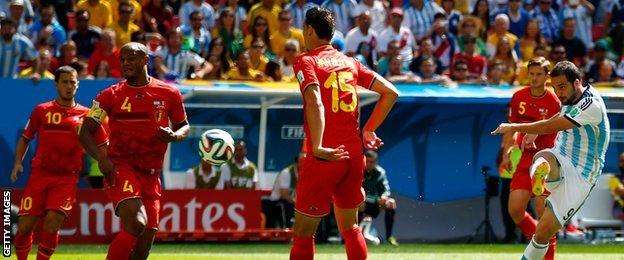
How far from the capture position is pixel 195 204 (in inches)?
732

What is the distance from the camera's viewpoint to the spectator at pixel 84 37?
66.6 feet

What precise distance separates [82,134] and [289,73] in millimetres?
9016

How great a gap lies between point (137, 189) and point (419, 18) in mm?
11788

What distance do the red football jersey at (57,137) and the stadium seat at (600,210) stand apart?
27.8ft

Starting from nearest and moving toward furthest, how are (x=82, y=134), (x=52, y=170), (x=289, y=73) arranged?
(x=82, y=134) → (x=52, y=170) → (x=289, y=73)

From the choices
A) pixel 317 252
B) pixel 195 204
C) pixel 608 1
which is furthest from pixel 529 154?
pixel 608 1

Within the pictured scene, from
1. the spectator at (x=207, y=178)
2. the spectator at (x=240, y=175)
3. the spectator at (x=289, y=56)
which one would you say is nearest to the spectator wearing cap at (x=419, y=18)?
the spectator at (x=289, y=56)

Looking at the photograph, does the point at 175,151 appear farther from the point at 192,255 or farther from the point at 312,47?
the point at 312,47

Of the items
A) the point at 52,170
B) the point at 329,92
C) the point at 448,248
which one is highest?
the point at 329,92

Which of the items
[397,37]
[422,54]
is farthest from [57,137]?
[397,37]

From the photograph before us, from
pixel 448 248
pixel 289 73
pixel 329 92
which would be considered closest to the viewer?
pixel 329 92

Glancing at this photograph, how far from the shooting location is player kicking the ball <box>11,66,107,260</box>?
13531 mm

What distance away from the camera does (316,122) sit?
10.2 m

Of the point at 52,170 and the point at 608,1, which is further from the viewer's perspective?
the point at 608,1
